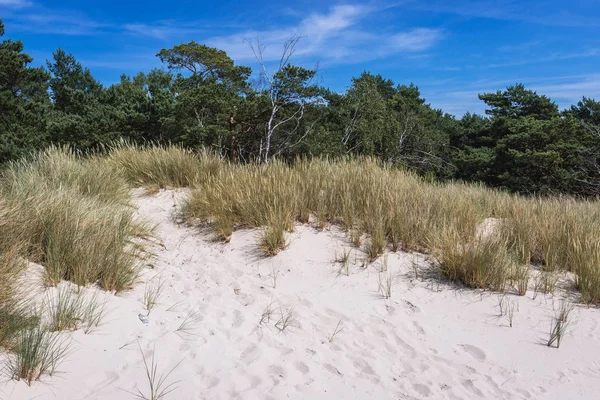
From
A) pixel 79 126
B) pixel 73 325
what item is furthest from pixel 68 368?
pixel 79 126

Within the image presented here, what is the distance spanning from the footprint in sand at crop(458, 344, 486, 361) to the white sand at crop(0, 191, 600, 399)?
0.08 ft

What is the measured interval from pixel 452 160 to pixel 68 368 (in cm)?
2377

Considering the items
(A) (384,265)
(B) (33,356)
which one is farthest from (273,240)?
(B) (33,356)

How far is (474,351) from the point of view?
3547 mm

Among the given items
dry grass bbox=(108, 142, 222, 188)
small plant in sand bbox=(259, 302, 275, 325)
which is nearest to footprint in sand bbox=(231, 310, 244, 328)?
small plant in sand bbox=(259, 302, 275, 325)

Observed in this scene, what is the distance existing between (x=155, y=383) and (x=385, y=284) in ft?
9.59

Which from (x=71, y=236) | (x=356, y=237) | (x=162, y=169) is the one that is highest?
(x=162, y=169)

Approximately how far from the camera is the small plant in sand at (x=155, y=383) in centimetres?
268

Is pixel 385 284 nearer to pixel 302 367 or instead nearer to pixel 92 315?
pixel 302 367

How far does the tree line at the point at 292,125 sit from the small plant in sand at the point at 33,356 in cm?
825

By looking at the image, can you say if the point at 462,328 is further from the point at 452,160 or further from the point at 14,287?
the point at 452,160

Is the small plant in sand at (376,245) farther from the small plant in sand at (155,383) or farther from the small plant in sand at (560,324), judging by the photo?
the small plant in sand at (155,383)

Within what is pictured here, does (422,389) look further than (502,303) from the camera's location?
No

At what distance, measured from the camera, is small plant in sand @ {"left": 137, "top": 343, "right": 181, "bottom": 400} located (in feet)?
8.80
